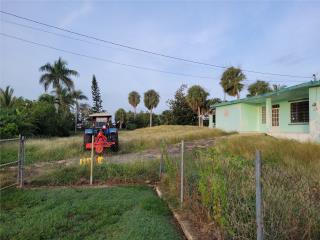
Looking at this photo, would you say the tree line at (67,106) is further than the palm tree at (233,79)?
No

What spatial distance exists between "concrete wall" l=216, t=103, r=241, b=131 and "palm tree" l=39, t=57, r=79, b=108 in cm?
2194

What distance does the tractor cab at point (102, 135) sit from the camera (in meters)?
13.4

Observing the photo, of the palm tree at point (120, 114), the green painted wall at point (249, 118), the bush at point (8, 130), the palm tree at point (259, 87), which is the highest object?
the palm tree at point (259, 87)

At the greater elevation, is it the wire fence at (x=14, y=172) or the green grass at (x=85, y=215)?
the wire fence at (x=14, y=172)

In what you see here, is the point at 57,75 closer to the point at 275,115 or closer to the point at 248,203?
the point at 275,115

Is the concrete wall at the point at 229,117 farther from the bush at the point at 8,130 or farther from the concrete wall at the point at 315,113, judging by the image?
the bush at the point at 8,130

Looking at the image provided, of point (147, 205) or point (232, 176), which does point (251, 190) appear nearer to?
point (232, 176)

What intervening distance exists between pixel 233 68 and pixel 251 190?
31.5 m

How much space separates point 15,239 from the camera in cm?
428

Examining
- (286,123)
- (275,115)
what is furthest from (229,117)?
(286,123)

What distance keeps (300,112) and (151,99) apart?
1454 inches

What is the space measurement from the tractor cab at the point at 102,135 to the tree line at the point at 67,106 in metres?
8.51

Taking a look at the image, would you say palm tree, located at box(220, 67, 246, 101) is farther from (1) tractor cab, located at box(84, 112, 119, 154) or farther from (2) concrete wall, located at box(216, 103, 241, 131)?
(1) tractor cab, located at box(84, 112, 119, 154)

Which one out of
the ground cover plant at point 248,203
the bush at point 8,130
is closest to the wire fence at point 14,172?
the ground cover plant at point 248,203
